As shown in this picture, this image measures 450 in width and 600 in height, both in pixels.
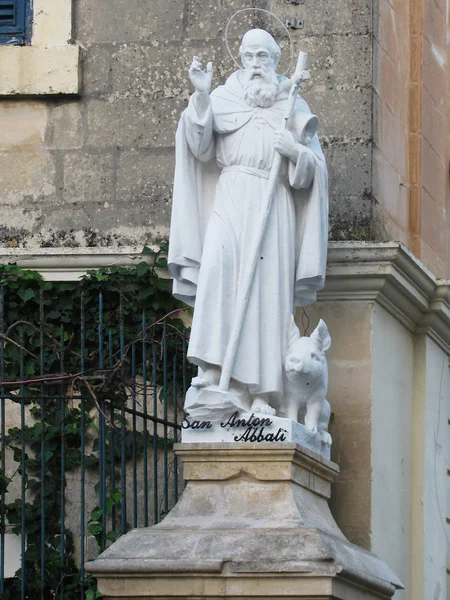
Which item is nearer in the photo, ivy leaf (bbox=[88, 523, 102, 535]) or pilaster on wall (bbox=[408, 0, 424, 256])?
ivy leaf (bbox=[88, 523, 102, 535])

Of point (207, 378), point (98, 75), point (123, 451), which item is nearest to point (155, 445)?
point (123, 451)

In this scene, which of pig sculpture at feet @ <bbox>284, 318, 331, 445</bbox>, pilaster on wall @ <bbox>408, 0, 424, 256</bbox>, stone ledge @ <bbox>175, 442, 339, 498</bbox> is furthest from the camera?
pilaster on wall @ <bbox>408, 0, 424, 256</bbox>

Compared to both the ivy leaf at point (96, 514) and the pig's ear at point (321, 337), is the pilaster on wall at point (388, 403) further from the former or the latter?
the ivy leaf at point (96, 514)

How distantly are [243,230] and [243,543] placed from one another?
5.42ft

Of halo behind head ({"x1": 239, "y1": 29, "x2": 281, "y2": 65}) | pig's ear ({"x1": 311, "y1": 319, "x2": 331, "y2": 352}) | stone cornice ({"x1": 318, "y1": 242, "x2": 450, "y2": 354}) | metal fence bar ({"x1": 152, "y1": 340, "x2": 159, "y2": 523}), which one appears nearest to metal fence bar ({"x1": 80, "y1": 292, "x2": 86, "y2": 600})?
metal fence bar ({"x1": 152, "y1": 340, "x2": 159, "y2": 523})

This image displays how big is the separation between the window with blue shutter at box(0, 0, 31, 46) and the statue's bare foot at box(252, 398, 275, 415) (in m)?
3.15

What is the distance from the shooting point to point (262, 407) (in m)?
11.0

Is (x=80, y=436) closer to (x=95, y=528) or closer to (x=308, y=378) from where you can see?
(x=95, y=528)

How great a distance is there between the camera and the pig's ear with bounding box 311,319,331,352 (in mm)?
11172

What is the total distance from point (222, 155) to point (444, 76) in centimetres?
302

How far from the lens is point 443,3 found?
1425 centimetres

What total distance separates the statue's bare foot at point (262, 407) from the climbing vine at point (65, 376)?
799mm

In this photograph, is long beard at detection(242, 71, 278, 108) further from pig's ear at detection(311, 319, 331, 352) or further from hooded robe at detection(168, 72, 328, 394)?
pig's ear at detection(311, 319, 331, 352)

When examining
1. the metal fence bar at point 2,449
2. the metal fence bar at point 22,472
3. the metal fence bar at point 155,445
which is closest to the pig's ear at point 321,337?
the metal fence bar at point 155,445
